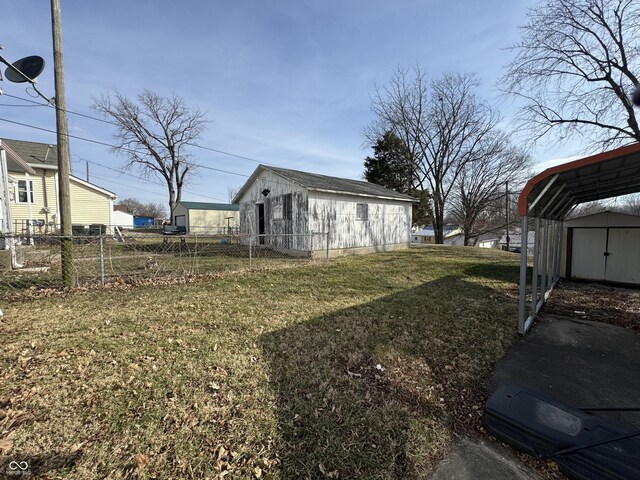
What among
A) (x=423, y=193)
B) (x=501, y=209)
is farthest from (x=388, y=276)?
(x=501, y=209)

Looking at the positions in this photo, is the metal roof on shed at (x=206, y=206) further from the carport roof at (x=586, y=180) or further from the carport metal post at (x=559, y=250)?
the carport roof at (x=586, y=180)

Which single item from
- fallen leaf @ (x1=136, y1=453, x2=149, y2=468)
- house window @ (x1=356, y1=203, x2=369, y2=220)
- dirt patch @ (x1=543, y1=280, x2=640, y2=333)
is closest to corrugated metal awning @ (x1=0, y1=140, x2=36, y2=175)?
fallen leaf @ (x1=136, y1=453, x2=149, y2=468)

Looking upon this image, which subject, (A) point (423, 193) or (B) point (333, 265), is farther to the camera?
(A) point (423, 193)

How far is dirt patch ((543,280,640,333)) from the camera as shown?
5.32m

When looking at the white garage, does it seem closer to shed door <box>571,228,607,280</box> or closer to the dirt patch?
shed door <box>571,228,607,280</box>

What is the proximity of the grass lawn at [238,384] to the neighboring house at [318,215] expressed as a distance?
6.40 m

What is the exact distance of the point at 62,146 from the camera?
5.92 metres

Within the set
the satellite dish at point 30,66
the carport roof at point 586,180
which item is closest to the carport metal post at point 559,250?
the carport roof at point 586,180

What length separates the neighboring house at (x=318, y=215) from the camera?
38.3 feet

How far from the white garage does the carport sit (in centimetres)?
64

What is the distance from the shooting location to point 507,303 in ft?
20.2

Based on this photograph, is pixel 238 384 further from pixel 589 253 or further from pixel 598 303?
pixel 589 253

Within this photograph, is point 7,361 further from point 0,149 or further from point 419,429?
point 0,149

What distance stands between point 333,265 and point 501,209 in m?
26.9
